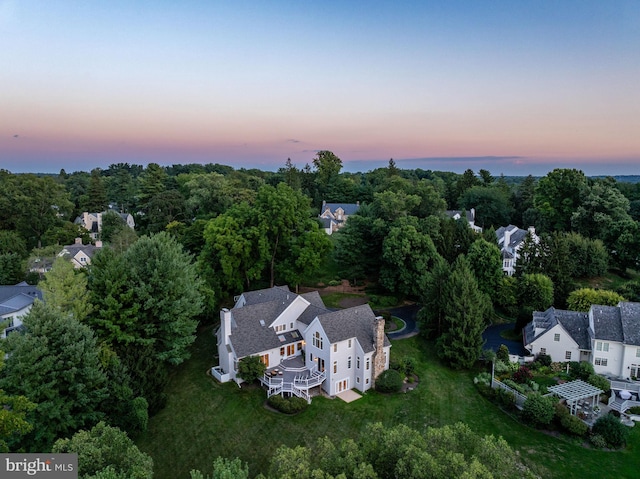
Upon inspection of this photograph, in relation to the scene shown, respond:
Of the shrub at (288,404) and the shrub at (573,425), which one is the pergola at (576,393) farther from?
the shrub at (288,404)

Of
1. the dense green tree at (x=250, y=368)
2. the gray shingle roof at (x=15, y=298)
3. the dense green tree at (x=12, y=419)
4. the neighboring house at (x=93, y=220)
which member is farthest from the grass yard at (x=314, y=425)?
the neighboring house at (x=93, y=220)

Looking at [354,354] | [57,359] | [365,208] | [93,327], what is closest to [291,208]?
[365,208]

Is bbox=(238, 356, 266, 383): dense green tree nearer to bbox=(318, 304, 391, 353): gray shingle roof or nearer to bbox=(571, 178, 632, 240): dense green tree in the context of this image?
bbox=(318, 304, 391, 353): gray shingle roof

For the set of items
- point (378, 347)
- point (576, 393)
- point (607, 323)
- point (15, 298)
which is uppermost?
point (607, 323)

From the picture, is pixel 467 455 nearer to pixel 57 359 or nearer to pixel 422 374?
pixel 422 374

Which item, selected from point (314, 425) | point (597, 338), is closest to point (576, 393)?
point (597, 338)

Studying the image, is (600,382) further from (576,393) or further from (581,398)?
(576,393)
